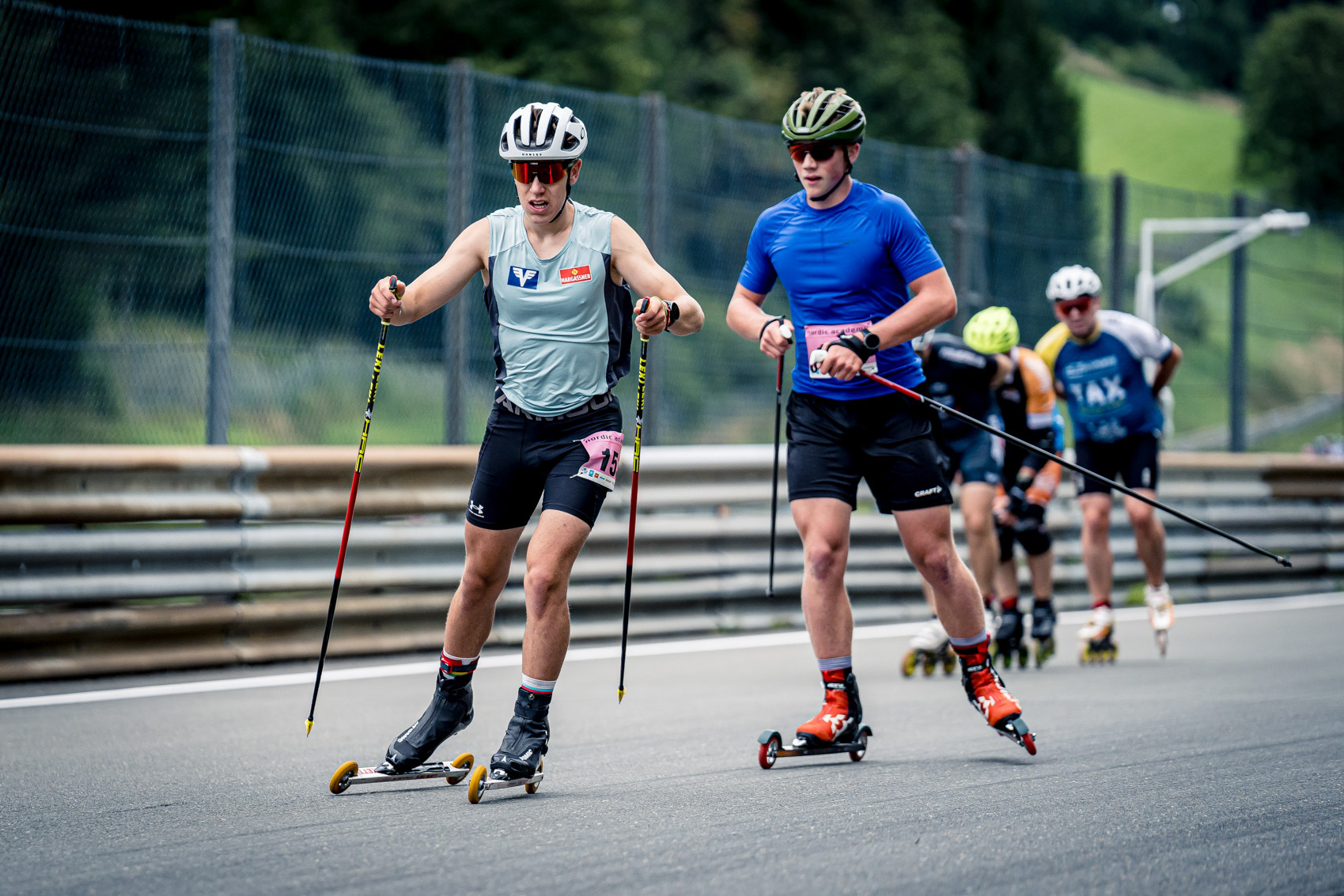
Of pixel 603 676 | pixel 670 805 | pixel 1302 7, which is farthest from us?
pixel 1302 7

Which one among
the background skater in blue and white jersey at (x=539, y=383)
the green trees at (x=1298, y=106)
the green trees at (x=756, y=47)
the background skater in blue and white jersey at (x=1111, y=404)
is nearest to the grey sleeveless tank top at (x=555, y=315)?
the background skater in blue and white jersey at (x=539, y=383)

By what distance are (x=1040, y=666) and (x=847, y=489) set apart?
4025mm

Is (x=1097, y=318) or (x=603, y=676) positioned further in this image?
(x=1097, y=318)

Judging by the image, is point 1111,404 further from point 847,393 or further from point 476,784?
point 476,784

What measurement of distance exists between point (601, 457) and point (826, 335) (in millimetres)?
1131

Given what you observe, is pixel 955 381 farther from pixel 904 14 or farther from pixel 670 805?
pixel 904 14

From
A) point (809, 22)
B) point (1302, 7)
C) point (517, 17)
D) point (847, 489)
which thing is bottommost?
point (847, 489)

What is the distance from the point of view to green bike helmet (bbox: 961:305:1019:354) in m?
9.88

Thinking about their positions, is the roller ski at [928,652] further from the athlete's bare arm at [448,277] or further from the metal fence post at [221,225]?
the athlete's bare arm at [448,277]

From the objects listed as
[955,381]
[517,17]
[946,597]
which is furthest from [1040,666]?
[517,17]

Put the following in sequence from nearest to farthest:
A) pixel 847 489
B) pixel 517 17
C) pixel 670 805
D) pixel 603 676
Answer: pixel 670 805
pixel 847 489
pixel 603 676
pixel 517 17

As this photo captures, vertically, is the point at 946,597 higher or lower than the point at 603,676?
higher

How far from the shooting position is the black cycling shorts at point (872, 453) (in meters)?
6.53

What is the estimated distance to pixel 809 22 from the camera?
58.0 m
